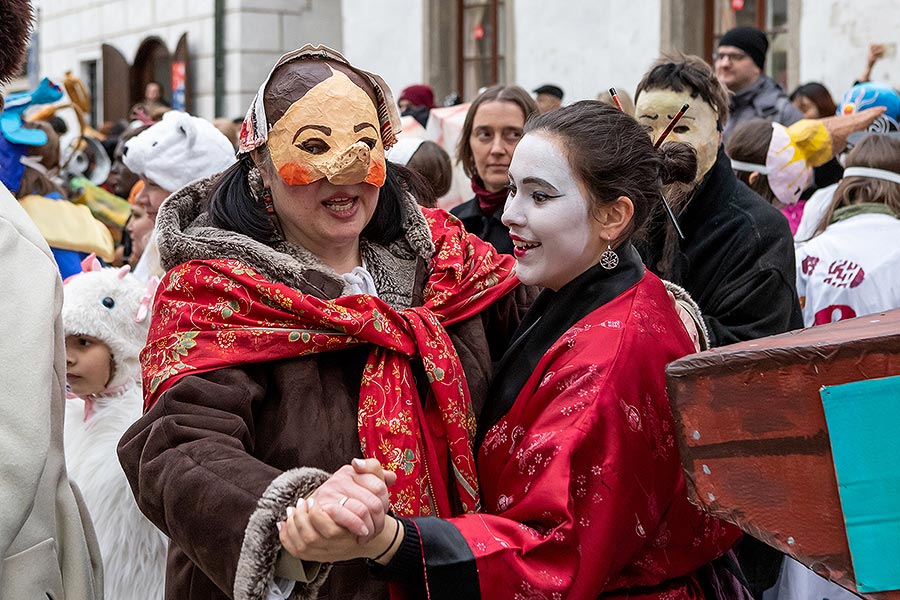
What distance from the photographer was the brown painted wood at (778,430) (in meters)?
1.67

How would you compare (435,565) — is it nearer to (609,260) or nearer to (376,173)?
(609,260)

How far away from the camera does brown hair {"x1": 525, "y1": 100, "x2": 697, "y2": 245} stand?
7.57 ft

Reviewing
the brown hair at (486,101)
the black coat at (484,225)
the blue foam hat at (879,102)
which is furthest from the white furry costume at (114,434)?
the blue foam hat at (879,102)

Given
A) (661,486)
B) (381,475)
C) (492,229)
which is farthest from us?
(492,229)

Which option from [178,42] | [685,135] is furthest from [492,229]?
[178,42]

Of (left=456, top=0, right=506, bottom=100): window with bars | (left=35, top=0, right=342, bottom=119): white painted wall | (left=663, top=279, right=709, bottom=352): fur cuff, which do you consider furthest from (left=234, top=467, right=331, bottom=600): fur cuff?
(left=35, top=0, right=342, bottom=119): white painted wall

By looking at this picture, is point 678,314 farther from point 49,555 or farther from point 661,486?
point 49,555

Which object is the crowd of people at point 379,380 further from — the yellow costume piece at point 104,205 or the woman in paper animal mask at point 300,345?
the yellow costume piece at point 104,205

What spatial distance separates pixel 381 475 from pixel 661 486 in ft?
1.72

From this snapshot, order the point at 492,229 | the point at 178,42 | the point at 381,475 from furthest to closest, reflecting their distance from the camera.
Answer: the point at 178,42 → the point at 492,229 → the point at 381,475

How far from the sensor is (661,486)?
6.97 ft

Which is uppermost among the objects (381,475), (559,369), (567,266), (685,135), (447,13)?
(447,13)

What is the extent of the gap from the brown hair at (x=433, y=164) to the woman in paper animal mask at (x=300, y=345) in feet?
8.24

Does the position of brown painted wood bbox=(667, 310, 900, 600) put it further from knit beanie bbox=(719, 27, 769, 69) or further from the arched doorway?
the arched doorway
